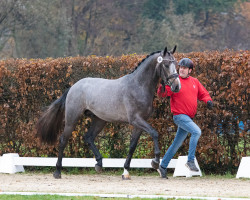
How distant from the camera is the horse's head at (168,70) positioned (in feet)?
24.1

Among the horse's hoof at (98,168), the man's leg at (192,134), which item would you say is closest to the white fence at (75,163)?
the horse's hoof at (98,168)

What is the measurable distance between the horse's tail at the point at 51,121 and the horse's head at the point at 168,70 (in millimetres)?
2101

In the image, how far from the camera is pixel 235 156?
28.2 feet

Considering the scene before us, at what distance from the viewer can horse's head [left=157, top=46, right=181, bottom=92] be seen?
24.1ft

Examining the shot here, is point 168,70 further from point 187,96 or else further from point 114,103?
point 114,103

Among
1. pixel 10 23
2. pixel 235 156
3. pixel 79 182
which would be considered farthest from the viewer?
pixel 10 23

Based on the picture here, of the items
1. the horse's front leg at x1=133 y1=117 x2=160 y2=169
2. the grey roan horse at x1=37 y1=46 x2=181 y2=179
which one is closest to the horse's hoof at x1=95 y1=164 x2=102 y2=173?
the grey roan horse at x1=37 y1=46 x2=181 y2=179

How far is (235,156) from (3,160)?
4402 mm

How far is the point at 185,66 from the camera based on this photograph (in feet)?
24.9

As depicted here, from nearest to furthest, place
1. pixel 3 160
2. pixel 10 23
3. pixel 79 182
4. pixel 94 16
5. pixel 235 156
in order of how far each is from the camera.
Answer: pixel 79 182 → pixel 235 156 → pixel 3 160 → pixel 10 23 → pixel 94 16

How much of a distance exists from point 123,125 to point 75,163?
1161mm

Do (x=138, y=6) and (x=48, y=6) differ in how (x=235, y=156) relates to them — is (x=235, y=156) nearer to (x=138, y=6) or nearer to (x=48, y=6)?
(x=48, y=6)

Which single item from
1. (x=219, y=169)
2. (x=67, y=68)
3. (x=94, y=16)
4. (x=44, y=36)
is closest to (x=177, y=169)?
(x=219, y=169)

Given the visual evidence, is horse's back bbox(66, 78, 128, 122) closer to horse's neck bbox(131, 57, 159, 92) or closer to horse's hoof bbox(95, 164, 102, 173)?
horse's neck bbox(131, 57, 159, 92)
